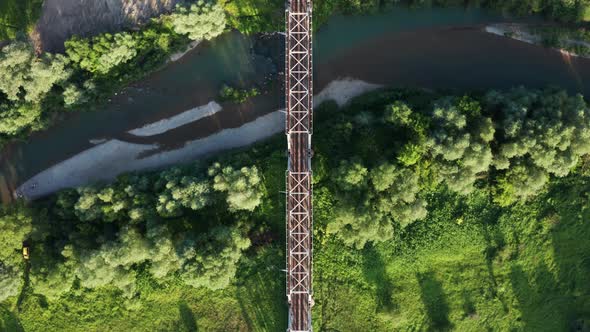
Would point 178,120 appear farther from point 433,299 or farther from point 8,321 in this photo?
point 433,299

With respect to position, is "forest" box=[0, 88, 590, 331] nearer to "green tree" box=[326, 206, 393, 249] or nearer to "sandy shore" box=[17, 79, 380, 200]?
"green tree" box=[326, 206, 393, 249]

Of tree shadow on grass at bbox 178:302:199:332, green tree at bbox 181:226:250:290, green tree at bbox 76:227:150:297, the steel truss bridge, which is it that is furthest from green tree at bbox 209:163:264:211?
tree shadow on grass at bbox 178:302:199:332

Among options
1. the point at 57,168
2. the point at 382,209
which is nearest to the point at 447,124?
the point at 382,209

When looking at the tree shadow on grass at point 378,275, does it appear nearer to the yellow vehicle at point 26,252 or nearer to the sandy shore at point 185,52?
the sandy shore at point 185,52

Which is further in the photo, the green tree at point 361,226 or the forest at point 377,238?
the forest at point 377,238

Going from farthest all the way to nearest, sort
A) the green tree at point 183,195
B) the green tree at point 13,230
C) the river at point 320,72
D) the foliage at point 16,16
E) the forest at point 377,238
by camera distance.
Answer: the river at point 320,72 < the foliage at point 16,16 < the forest at point 377,238 < the green tree at point 183,195 < the green tree at point 13,230

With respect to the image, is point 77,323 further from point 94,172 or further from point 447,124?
point 447,124

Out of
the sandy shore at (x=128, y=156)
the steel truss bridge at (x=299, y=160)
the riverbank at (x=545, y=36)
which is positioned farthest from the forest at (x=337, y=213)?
the steel truss bridge at (x=299, y=160)
